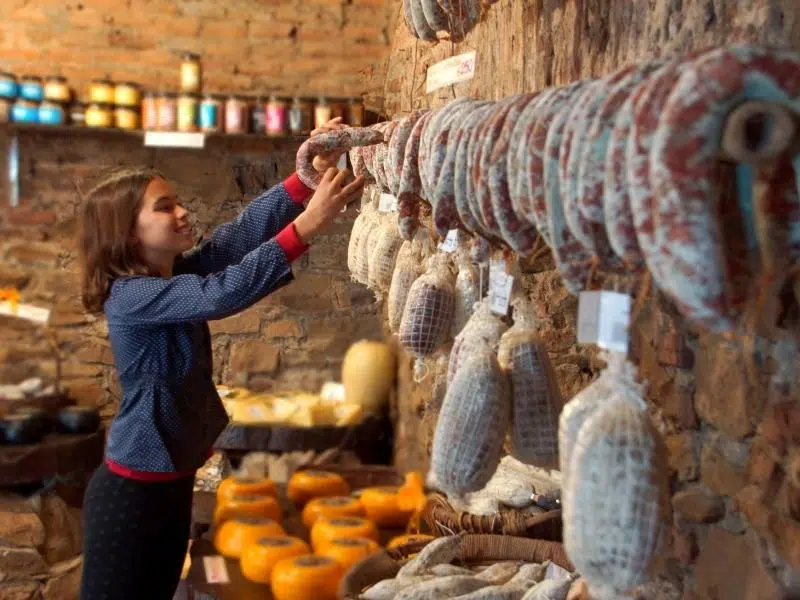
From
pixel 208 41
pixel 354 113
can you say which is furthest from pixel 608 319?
pixel 208 41

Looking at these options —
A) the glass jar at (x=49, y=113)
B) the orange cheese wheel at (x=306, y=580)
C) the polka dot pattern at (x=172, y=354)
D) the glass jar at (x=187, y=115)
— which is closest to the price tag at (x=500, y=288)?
the polka dot pattern at (x=172, y=354)

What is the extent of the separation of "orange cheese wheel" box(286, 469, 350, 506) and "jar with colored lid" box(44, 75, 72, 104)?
5.56 ft

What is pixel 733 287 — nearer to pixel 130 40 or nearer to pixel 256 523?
pixel 256 523

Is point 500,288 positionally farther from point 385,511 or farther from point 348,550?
point 385,511

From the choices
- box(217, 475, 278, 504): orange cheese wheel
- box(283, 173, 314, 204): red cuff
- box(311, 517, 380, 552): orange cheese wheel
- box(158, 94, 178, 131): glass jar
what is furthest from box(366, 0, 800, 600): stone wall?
box(158, 94, 178, 131): glass jar

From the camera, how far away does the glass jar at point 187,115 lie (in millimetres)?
3543

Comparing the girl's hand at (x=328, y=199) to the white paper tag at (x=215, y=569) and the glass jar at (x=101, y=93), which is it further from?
the glass jar at (x=101, y=93)

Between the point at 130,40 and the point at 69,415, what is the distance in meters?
1.45

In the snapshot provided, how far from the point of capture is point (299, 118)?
359 centimetres

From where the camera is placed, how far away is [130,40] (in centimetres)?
377

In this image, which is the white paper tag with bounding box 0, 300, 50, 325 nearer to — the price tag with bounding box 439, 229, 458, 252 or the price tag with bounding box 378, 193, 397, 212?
the price tag with bounding box 378, 193, 397, 212

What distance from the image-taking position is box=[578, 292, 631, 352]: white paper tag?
0.91m

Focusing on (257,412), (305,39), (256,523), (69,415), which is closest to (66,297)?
(69,415)

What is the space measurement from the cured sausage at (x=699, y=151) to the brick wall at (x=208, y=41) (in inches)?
126
